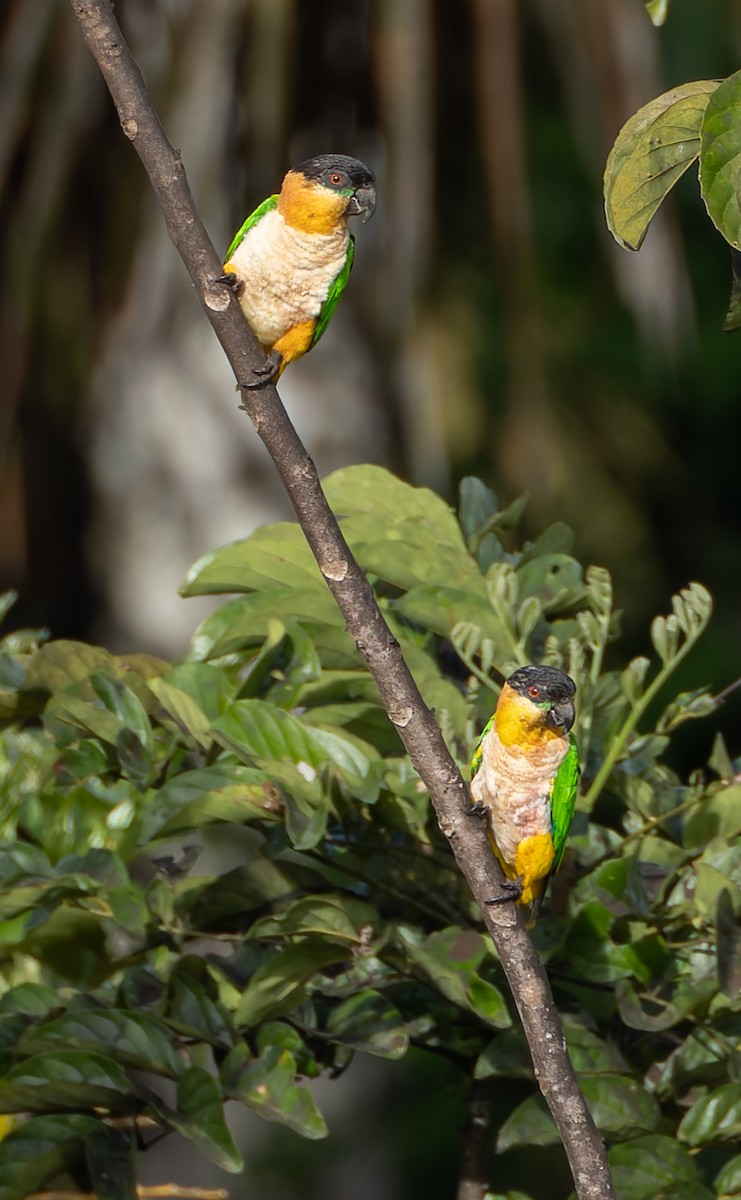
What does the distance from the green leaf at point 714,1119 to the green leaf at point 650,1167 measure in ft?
0.06

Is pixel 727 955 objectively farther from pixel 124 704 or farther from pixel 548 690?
pixel 124 704

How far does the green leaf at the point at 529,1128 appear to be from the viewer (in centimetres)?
85

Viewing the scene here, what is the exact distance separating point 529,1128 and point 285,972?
189 mm

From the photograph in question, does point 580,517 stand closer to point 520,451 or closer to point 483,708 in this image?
point 520,451

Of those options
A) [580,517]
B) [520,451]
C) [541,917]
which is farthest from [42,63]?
[580,517]

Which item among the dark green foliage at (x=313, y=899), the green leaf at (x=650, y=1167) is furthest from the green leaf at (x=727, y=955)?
the green leaf at (x=650, y=1167)

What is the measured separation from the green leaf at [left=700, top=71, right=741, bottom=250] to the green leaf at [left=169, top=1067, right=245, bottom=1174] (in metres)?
0.62

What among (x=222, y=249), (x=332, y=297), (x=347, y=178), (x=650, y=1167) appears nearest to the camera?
(x=650, y=1167)

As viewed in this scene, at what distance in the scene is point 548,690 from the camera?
98 cm

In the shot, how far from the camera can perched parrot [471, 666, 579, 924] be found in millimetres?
1035

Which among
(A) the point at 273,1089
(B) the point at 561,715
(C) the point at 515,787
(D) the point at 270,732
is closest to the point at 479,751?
(C) the point at 515,787

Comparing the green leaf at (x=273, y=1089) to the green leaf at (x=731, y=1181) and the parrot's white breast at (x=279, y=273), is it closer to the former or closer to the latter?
the green leaf at (x=731, y=1181)

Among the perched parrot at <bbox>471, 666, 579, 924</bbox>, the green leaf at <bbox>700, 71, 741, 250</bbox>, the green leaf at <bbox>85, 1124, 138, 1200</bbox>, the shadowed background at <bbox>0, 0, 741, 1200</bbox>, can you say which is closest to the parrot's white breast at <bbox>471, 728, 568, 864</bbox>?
the perched parrot at <bbox>471, 666, 579, 924</bbox>

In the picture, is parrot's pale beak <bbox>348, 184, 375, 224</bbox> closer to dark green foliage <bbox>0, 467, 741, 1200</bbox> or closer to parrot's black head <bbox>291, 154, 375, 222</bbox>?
parrot's black head <bbox>291, 154, 375, 222</bbox>
